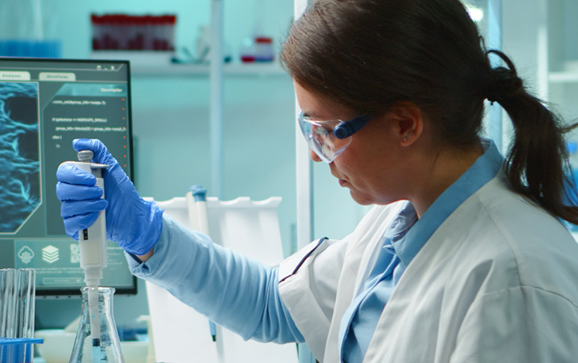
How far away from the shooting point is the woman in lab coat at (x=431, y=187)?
26.3 inches

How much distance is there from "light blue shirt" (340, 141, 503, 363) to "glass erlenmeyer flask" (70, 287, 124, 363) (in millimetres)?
355

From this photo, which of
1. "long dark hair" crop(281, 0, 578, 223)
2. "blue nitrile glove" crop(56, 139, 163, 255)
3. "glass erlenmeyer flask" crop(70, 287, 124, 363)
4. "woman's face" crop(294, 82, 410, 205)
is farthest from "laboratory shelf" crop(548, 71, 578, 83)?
"glass erlenmeyer flask" crop(70, 287, 124, 363)

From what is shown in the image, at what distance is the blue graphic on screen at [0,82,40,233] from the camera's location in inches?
49.5

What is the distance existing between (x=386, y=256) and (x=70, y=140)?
790 millimetres

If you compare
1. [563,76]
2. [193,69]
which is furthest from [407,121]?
[563,76]

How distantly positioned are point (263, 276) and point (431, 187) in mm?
445

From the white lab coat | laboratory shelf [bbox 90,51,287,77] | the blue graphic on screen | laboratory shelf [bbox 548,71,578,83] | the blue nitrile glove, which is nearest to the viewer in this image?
the white lab coat

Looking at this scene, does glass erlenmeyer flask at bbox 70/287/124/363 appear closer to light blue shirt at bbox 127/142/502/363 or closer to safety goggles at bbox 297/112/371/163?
light blue shirt at bbox 127/142/502/363

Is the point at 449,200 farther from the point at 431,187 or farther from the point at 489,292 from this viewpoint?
the point at 489,292

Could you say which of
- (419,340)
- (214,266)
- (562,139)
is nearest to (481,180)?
(562,139)

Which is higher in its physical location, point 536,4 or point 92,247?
point 536,4

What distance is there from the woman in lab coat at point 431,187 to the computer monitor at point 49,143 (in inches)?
14.2

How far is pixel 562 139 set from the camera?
82 centimetres

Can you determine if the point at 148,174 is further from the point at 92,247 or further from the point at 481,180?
the point at 481,180
